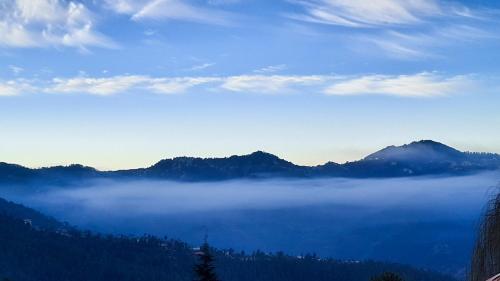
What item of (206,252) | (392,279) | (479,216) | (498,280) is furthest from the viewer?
(392,279)

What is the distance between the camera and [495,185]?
44.7ft

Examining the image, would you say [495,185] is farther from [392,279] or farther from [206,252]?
[392,279]

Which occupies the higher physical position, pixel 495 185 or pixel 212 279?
pixel 495 185

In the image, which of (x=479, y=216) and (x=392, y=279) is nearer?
(x=479, y=216)

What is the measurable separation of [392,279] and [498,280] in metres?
44.2

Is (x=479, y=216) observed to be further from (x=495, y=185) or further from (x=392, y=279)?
(x=392, y=279)

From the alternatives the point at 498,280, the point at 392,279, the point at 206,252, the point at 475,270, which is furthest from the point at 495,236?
the point at 392,279

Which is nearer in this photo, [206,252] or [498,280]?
[498,280]

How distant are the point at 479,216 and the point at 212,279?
25015mm

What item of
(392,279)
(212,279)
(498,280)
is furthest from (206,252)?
(498,280)

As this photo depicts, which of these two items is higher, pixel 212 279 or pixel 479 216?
pixel 479 216

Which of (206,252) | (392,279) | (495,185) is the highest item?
(495,185)

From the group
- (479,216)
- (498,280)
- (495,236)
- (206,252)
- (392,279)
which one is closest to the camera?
(498,280)

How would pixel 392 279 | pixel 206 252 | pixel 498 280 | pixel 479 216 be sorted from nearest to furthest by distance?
1. pixel 498 280
2. pixel 479 216
3. pixel 206 252
4. pixel 392 279
